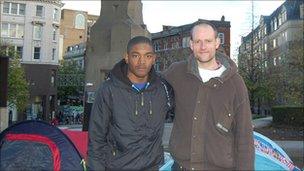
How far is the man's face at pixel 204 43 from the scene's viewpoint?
3.84 m

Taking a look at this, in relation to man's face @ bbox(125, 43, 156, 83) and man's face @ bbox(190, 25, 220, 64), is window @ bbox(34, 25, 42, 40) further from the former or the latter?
man's face @ bbox(190, 25, 220, 64)

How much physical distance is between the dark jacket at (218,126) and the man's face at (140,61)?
17.7 inches

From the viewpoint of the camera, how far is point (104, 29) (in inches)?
479

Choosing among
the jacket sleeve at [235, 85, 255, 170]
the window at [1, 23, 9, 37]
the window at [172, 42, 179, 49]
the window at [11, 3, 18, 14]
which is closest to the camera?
the jacket sleeve at [235, 85, 255, 170]

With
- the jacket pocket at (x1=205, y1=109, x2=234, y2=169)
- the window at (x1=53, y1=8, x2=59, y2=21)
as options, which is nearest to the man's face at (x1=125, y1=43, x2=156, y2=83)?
the jacket pocket at (x1=205, y1=109, x2=234, y2=169)

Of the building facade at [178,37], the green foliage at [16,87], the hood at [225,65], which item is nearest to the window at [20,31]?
the green foliage at [16,87]

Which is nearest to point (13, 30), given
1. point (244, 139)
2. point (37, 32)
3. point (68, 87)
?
point (37, 32)

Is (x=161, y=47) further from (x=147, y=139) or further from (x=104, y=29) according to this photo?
(x=147, y=139)

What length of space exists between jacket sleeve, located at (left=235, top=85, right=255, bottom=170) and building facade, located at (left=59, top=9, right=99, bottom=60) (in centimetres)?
9496

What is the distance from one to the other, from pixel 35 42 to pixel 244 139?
5631 centimetres

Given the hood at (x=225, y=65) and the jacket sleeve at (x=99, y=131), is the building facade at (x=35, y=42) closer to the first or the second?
the jacket sleeve at (x=99, y=131)

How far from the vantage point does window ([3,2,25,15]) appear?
56.4 meters

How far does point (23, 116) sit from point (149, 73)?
52.6 meters

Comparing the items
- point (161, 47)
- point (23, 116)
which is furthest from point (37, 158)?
point (161, 47)
